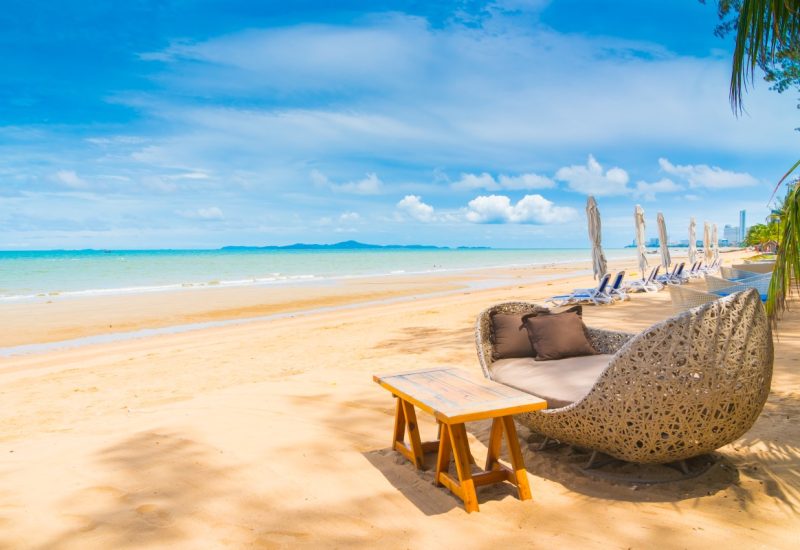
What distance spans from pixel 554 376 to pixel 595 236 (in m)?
10.3

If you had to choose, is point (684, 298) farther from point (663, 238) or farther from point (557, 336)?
point (663, 238)

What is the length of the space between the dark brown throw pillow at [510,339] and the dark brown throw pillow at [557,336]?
60mm

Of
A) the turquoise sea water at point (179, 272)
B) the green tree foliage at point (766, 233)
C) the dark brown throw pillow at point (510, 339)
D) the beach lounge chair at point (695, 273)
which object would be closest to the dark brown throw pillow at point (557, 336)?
the dark brown throw pillow at point (510, 339)

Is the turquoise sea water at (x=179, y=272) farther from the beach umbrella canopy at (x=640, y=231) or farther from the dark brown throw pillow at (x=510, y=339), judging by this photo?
the dark brown throw pillow at (x=510, y=339)

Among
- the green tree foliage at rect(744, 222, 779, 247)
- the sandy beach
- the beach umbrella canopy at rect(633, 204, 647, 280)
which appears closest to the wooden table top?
the sandy beach

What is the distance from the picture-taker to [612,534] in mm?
2537

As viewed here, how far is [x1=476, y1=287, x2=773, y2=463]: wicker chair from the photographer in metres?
2.62

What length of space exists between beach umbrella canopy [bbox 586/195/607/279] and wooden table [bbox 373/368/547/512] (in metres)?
10.6

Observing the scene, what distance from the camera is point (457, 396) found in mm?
2959

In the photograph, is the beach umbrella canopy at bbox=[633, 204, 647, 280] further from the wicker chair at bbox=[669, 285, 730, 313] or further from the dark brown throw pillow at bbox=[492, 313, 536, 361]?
the dark brown throw pillow at bbox=[492, 313, 536, 361]

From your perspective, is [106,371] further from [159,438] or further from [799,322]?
[799,322]

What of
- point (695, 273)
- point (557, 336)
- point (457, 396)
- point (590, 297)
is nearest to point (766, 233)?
point (695, 273)

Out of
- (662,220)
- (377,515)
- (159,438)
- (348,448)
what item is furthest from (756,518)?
(662,220)

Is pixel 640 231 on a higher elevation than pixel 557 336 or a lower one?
higher
